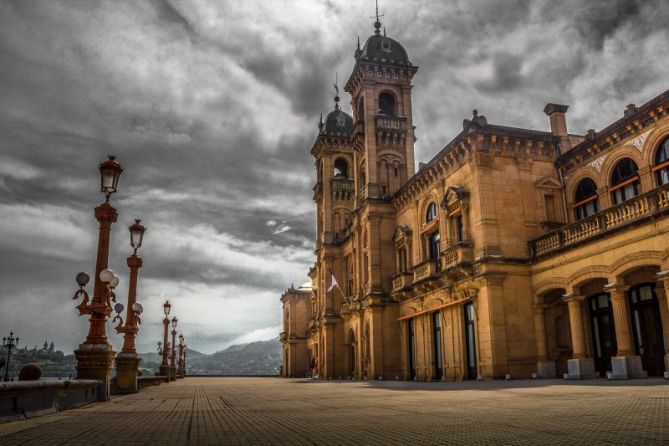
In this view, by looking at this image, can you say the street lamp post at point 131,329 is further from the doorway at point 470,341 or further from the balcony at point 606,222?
the balcony at point 606,222

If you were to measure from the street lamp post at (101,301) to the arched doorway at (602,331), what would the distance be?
18525mm

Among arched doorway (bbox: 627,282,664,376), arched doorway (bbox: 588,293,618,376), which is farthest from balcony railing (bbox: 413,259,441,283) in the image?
arched doorway (bbox: 627,282,664,376)

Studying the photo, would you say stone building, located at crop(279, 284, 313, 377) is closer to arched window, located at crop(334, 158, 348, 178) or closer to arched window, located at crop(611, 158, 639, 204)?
arched window, located at crop(334, 158, 348, 178)

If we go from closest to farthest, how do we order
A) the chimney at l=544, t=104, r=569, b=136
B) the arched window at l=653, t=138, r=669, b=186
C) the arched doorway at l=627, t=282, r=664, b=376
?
1. the arched doorway at l=627, t=282, r=664, b=376
2. the arched window at l=653, t=138, r=669, b=186
3. the chimney at l=544, t=104, r=569, b=136

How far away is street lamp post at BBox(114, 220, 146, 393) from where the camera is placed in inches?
761

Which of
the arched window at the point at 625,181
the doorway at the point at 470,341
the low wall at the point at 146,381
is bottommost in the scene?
the low wall at the point at 146,381

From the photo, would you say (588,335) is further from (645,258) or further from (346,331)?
(346,331)

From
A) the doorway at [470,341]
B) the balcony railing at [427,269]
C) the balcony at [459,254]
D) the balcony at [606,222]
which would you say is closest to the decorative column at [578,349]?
the balcony at [606,222]

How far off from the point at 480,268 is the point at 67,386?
1839 cm

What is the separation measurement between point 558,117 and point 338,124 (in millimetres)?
29886

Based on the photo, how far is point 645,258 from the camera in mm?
18578

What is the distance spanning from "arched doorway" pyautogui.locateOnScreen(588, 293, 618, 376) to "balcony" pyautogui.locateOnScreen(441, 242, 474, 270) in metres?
5.45

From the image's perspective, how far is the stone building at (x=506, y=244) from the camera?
20438 millimetres

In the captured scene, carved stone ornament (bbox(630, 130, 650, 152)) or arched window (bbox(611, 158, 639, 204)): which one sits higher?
carved stone ornament (bbox(630, 130, 650, 152))
